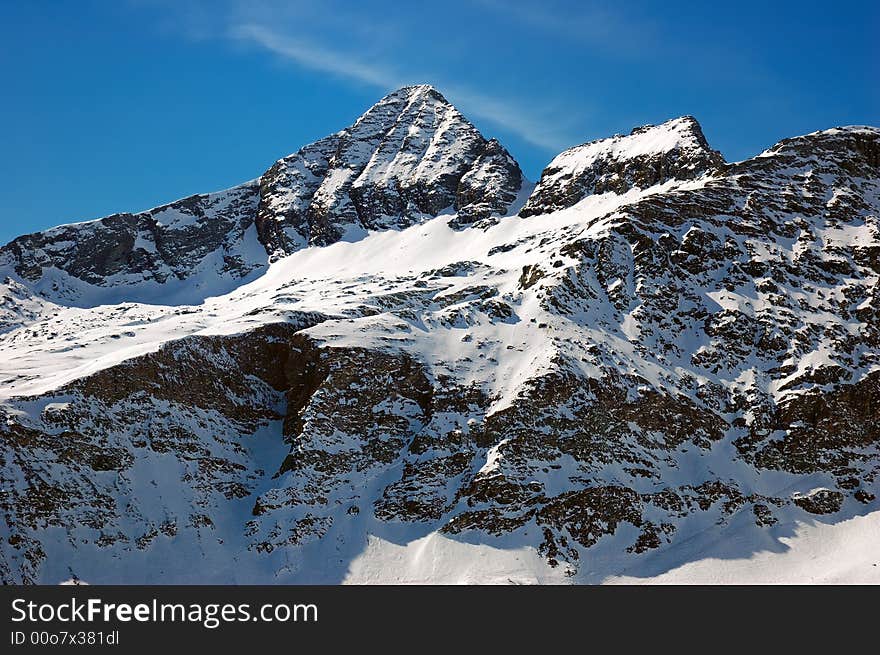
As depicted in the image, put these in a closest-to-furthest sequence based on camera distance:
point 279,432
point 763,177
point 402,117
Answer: point 279,432
point 763,177
point 402,117

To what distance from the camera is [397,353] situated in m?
73.9

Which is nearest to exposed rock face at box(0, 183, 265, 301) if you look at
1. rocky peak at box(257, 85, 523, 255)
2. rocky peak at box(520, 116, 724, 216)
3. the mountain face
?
rocky peak at box(257, 85, 523, 255)

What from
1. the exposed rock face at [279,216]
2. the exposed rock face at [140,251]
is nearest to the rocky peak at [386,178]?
the exposed rock face at [279,216]

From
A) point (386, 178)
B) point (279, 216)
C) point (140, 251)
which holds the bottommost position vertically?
point (140, 251)

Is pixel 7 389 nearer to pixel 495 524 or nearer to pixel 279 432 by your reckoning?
pixel 279 432

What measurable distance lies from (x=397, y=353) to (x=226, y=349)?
50.5ft

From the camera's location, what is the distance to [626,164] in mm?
128375

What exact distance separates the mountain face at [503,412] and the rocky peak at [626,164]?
1939 cm

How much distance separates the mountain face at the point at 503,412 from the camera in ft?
196

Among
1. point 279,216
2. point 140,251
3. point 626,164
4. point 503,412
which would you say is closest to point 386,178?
point 279,216

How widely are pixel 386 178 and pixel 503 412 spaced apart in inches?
3779

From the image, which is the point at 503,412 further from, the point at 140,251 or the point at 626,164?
the point at 140,251

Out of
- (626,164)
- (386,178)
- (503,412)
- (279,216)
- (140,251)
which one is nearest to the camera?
(503,412)
